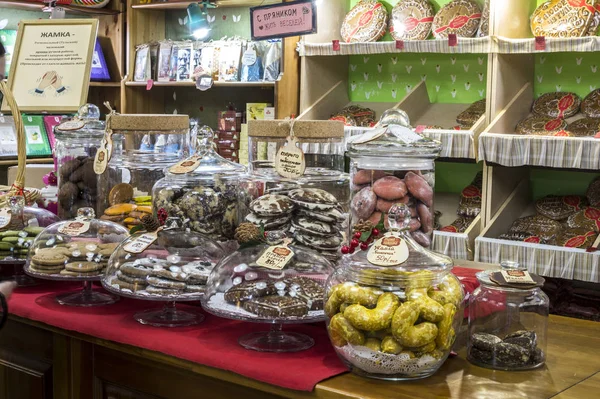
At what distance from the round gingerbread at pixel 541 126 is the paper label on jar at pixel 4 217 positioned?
7.78 ft

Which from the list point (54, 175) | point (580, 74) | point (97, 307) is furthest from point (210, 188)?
point (580, 74)

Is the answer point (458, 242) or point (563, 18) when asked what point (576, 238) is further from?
point (563, 18)

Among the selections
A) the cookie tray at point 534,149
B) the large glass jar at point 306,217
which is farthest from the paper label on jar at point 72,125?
the cookie tray at point 534,149

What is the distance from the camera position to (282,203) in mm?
1948

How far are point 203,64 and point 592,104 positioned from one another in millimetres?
2313

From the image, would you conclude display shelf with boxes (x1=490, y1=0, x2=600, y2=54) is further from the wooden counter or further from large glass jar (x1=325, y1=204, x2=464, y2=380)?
large glass jar (x1=325, y1=204, x2=464, y2=380)

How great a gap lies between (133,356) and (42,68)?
4.78 feet

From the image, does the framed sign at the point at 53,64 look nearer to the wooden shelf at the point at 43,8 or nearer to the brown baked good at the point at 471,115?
the brown baked good at the point at 471,115

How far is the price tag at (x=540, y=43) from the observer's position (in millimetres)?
3452

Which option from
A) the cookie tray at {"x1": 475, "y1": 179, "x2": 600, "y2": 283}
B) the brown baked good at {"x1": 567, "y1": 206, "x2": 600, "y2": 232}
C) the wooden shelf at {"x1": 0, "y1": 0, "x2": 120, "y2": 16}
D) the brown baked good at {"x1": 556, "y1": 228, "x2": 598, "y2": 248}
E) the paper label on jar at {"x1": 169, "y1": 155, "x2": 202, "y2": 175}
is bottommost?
the cookie tray at {"x1": 475, "y1": 179, "x2": 600, "y2": 283}

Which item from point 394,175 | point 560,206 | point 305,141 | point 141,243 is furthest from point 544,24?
point 141,243

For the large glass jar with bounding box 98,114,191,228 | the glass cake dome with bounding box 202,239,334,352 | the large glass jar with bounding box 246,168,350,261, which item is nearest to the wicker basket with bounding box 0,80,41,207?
the large glass jar with bounding box 98,114,191,228

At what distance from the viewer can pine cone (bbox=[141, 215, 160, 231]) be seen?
6.30 feet

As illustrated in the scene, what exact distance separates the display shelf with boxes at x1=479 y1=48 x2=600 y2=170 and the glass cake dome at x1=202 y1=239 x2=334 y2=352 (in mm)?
1848
